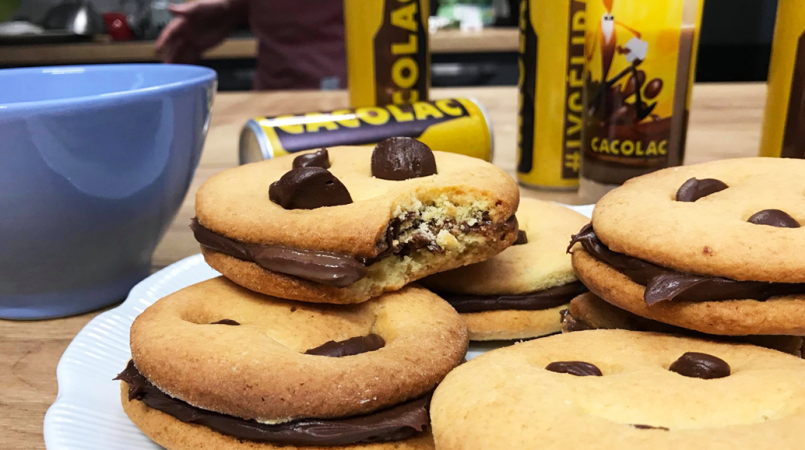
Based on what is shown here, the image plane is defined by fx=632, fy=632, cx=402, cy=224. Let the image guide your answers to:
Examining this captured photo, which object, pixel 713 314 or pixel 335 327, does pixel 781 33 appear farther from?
pixel 335 327

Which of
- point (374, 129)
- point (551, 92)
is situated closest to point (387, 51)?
point (374, 129)

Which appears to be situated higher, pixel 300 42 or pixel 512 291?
pixel 300 42

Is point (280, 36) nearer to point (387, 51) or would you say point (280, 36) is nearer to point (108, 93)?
point (387, 51)

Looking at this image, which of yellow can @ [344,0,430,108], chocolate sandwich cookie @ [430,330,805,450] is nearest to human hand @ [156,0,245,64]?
yellow can @ [344,0,430,108]

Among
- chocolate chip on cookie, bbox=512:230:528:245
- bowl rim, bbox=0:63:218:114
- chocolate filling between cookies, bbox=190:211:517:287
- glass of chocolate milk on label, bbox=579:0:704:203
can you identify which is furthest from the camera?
glass of chocolate milk on label, bbox=579:0:704:203

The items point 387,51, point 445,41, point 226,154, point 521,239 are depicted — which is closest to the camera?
point 521,239

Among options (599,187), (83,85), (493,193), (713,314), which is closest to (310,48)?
(83,85)

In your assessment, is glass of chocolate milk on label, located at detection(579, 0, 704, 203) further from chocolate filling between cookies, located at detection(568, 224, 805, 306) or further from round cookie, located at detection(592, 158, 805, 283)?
chocolate filling between cookies, located at detection(568, 224, 805, 306)

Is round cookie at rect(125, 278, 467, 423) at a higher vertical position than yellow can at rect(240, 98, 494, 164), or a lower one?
lower
